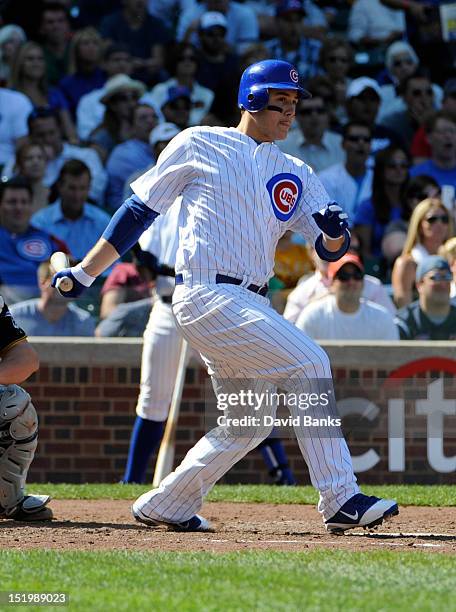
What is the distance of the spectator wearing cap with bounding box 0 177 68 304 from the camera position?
10055mm

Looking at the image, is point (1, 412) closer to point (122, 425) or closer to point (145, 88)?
point (122, 425)

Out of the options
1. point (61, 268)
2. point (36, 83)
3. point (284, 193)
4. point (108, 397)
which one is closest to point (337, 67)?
point (36, 83)

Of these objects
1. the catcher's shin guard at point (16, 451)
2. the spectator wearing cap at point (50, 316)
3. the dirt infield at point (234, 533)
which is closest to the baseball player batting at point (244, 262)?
the dirt infield at point (234, 533)

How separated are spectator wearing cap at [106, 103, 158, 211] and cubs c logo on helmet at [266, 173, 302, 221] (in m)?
6.30

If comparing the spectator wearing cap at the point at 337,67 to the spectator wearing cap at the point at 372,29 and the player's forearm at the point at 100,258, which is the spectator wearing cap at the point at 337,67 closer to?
the spectator wearing cap at the point at 372,29

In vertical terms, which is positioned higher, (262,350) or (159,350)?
(262,350)

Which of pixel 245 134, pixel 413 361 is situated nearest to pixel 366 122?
pixel 413 361

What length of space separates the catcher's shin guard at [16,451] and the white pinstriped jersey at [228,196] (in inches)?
39.3

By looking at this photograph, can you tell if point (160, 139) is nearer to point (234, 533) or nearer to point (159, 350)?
point (159, 350)

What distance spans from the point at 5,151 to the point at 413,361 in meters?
4.92

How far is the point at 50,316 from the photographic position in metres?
9.18

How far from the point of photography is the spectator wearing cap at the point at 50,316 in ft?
30.1

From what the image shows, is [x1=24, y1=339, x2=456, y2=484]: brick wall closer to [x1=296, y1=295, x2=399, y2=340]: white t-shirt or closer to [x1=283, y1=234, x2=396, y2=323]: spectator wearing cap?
[x1=296, y1=295, x2=399, y2=340]: white t-shirt

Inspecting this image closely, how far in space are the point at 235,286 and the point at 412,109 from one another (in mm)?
7981
